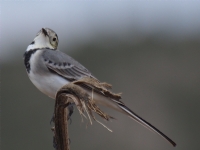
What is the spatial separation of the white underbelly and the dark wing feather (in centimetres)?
10

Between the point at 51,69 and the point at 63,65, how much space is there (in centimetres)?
19

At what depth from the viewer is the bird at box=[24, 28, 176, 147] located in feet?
15.5

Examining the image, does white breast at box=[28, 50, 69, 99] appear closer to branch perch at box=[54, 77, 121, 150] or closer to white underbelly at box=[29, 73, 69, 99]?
white underbelly at box=[29, 73, 69, 99]

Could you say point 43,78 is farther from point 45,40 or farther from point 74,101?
point 74,101

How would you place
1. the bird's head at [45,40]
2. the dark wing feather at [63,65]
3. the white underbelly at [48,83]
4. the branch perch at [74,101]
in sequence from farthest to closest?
the bird's head at [45,40]
the dark wing feather at [63,65]
the white underbelly at [48,83]
the branch perch at [74,101]

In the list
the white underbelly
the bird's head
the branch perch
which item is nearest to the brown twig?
the branch perch

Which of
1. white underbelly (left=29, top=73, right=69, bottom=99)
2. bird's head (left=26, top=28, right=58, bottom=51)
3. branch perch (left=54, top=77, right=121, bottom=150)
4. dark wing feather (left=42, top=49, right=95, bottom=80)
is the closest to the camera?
branch perch (left=54, top=77, right=121, bottom=150)

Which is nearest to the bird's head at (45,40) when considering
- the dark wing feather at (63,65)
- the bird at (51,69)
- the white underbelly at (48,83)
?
the bird at (51,69)

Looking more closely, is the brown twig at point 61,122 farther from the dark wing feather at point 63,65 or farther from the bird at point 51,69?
the dark wing feather at point 63,65

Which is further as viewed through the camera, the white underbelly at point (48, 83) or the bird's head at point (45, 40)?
the bird's head at point (45, 40)

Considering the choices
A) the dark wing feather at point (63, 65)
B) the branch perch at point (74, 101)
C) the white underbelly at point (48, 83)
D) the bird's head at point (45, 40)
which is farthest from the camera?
the bird's head at point (45, 40)

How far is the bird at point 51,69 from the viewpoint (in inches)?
186

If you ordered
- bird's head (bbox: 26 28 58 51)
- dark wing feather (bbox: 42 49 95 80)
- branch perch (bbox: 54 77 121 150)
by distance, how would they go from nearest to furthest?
branch perch (bbox: 54 77 121 150) → dark wing feather (bbox: 42 49 95 80) → bird's head (bbox: 26 28 58 51)

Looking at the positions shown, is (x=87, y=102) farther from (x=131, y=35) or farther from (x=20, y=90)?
(x=131, y=35)
